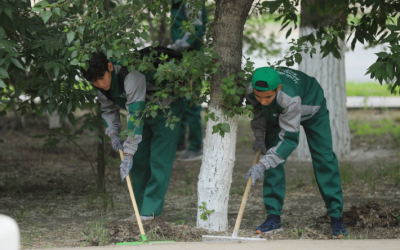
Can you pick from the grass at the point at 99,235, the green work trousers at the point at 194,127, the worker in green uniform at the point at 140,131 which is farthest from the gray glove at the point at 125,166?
the green work trousers at the point at 194,127

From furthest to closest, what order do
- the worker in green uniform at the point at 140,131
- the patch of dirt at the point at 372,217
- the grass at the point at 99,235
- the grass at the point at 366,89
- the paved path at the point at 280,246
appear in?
the grass at the point at 366,89 < the patch of dirt at the point at 372,217 < the worker in green uniform at the point at 140,131 < the grass at the point at 99,235 < the paved path at the point at 280,246

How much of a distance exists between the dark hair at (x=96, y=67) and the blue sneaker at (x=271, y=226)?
1.68 meters

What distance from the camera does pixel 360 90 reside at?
15.7 m

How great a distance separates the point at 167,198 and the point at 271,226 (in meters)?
1.90

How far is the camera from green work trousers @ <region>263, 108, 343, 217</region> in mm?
4516

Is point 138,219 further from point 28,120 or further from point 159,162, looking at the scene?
point 28,120

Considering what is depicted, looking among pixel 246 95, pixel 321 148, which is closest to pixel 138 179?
pixel 246 95

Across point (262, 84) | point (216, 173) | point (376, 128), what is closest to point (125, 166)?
point (216, 173)

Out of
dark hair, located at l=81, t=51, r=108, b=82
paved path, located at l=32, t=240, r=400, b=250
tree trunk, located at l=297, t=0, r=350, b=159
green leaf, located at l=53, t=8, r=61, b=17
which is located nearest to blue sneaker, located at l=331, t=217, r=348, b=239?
paved path, located at l=32, t=240, r=400, b=250

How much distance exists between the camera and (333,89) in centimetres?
820

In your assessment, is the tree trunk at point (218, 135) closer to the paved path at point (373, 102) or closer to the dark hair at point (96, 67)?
the dark hair at point (96, 67)

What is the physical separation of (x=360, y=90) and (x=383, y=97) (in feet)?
4.10

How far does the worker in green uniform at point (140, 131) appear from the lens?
14.1ft

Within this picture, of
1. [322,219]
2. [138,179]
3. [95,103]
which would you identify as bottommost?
[322,219]
